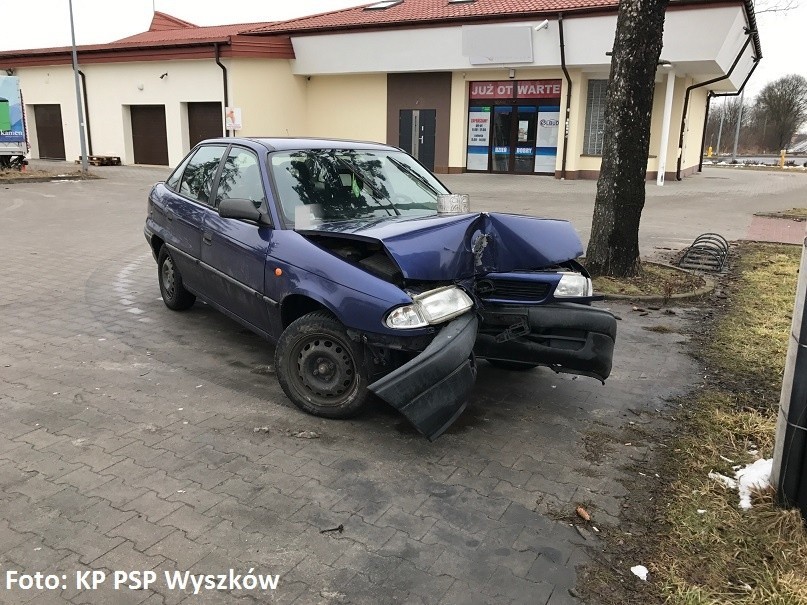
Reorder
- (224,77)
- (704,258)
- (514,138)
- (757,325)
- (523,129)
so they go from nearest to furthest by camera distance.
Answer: (757,325) → (704,258) → (523,129) → (514,138) → (224,77)

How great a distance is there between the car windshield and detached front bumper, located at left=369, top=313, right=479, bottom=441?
4.85 ft

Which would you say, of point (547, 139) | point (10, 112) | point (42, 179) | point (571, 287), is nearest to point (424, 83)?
point (547, 139)

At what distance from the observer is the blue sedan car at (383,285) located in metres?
3.80

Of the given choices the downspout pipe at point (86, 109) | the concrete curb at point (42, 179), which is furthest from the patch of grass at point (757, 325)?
the downspout pipe at point (86, 109)

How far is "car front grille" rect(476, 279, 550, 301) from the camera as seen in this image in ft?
14.1

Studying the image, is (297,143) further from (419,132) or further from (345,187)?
(419,132)

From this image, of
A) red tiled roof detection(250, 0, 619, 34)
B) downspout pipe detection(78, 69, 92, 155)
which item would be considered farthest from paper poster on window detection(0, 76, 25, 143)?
red tiled roof detection(250, 0, 619, 34)

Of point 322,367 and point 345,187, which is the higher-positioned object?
point 345,187

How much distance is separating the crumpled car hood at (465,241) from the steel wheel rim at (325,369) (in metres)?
0.69

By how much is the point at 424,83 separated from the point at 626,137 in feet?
63.3

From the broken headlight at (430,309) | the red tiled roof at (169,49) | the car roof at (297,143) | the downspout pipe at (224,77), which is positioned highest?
the red tiled roof at (169,49)

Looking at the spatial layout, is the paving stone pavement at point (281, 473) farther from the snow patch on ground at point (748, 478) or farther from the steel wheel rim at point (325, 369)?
the snow patch on ground at point (748, 478)

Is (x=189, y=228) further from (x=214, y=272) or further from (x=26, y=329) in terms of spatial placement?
(x=26, y=329)

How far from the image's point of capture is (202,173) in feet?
19.5
